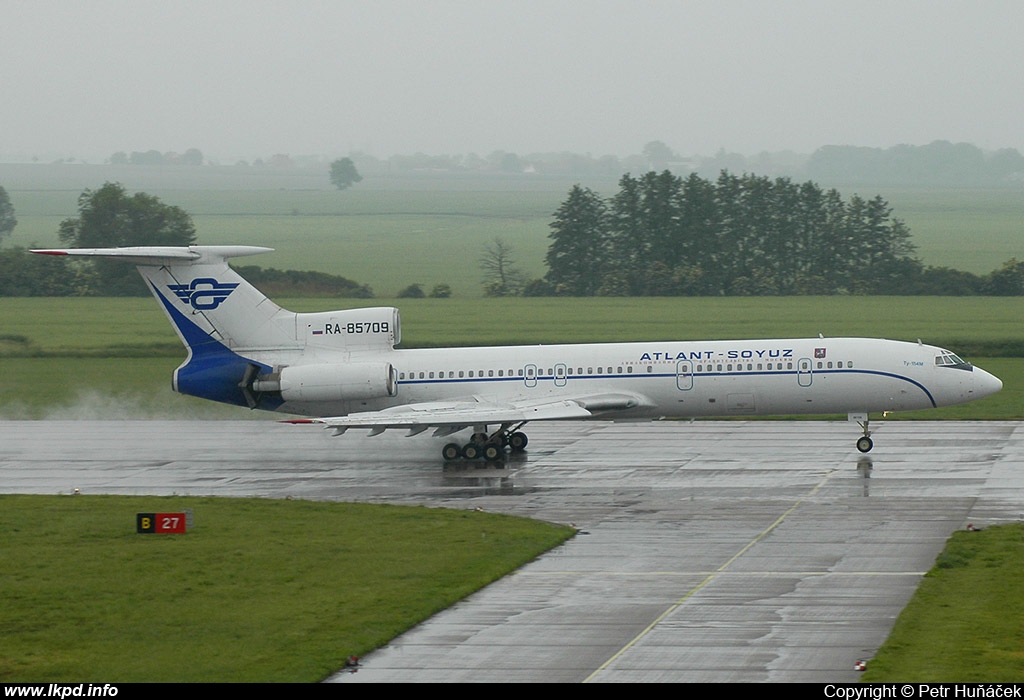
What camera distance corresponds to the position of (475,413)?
37.6 metres

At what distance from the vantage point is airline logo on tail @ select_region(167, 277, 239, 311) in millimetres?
39500

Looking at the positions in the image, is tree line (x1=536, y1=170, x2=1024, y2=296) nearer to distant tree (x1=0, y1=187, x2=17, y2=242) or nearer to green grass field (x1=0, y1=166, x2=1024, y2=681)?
green grass field (x1=0, y1=166, x2=1024, y2=681)

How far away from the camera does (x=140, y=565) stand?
24875mm

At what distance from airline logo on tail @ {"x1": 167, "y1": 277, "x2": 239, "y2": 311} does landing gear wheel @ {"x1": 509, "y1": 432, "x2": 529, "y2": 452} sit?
10.1 metres

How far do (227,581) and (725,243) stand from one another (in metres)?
79.4

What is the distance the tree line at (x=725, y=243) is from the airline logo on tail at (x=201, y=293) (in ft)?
190

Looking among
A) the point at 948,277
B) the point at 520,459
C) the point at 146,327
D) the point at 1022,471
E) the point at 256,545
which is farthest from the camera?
the point at 948,277

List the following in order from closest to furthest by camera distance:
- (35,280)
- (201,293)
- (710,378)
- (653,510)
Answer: (653,510)
(710,378)
(201,293)
(35,280)

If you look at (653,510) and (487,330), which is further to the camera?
(487,330)

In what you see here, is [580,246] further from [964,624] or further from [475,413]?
[964,624]

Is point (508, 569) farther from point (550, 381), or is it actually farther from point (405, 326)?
point (405, 326)

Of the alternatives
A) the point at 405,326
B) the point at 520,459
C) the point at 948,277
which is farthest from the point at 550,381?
the point at 948,277

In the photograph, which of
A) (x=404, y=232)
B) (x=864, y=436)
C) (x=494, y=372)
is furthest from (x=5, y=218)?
(x=864, y=436)

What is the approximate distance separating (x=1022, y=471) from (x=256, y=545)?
2063 centimetres
